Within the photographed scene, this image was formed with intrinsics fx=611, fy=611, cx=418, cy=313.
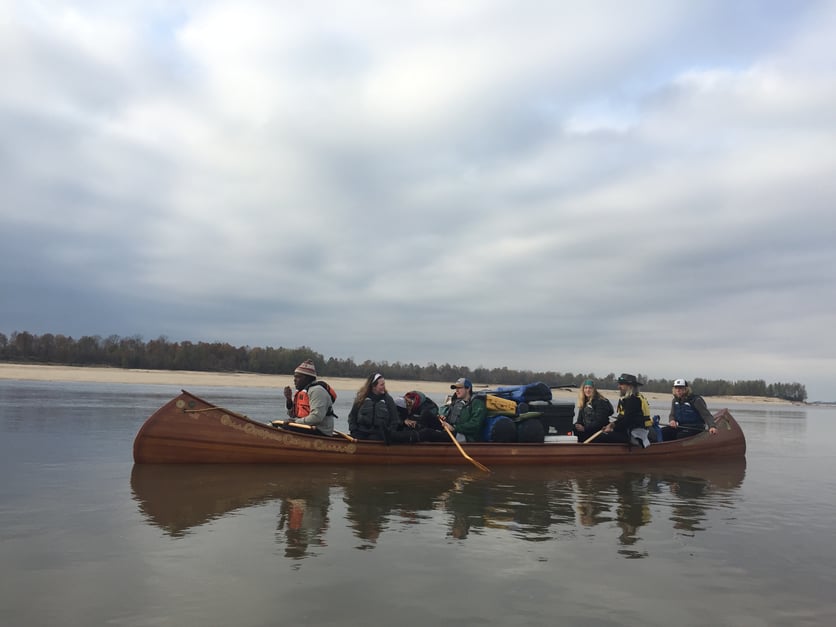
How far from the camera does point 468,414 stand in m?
12.5

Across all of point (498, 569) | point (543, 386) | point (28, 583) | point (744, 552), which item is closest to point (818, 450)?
point (543, 386)

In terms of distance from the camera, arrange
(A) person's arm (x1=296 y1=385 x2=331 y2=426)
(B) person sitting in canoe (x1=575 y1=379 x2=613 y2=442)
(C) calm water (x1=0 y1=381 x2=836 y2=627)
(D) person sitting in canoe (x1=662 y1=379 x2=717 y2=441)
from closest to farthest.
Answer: (C) calm water (x1=0 y1=381 x2=836 y2=627) → (A) person's arm (x1=296 y1=385 x2=331 y2=426) → (B) person sitting in canoe (x1=575 y1=379 x2=613 y2=442) → (D) person sitting in canoe (x1=662 y1=379 x2=717 y2=441)

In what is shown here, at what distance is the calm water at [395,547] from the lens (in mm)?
4816

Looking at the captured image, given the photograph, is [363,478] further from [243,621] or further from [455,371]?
[455,371]

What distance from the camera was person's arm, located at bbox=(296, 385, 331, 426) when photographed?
1138cm

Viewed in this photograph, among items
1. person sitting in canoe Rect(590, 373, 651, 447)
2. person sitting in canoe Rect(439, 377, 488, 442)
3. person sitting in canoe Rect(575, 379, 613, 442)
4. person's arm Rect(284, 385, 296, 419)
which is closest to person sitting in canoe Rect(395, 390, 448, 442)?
person sitting in canoe Rect(439, 377, 488, 442)

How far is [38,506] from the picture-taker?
25.4ft

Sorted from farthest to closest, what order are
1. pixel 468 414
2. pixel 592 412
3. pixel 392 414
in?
pixel 592 412
pixel 468 414
pixel 392 414

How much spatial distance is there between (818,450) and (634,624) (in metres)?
19.3

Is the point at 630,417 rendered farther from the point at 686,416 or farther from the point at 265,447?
the point at 265,447

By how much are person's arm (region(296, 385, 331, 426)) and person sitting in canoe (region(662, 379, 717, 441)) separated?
8983 millimetres

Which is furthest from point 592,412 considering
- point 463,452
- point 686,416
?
point 686,416

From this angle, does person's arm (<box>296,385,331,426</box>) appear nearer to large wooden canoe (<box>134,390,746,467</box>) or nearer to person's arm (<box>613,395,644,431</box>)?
large wooden canoe (<box>134,390,746,467</box>)

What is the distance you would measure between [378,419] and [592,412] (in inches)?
198
